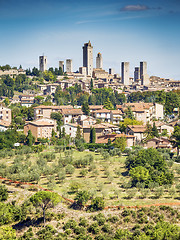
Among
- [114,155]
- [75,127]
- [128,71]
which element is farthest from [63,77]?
[114,155]

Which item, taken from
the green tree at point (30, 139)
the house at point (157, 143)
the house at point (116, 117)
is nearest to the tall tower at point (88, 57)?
the house at point (116, 117)

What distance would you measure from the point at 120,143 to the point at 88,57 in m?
78.2

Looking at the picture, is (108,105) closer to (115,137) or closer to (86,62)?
(115,137)

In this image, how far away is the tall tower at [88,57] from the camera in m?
129

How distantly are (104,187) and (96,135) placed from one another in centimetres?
2694

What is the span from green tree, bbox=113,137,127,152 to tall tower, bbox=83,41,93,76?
76709mm

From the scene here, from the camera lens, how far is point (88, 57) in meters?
130

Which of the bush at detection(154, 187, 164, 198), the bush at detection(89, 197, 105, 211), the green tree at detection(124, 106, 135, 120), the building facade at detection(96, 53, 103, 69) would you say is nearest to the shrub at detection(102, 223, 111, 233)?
the bush at detection(89, 197, 105, 211)

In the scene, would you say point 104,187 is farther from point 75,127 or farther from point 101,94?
point 101,94

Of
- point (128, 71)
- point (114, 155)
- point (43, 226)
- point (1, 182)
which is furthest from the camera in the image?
point (128, 71)

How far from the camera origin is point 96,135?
63.6 metres

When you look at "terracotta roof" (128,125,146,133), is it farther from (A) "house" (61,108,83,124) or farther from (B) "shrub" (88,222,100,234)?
(B) "shrub" (88,222,100,234)

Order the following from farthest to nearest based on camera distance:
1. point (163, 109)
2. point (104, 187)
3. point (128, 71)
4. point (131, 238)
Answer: point (128, 71) → point (163, 109) → point (104, 187) → point (131, 238)

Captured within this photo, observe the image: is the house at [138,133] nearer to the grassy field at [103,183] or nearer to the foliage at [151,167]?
the grassy field at [103,183]
